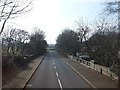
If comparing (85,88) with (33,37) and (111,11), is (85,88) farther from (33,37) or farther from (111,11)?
(33,37)

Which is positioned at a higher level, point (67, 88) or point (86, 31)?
point (86, 31)

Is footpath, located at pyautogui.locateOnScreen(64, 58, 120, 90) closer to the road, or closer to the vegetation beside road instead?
the road

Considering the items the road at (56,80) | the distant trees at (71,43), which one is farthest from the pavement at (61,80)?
the distant trees at (71,43)

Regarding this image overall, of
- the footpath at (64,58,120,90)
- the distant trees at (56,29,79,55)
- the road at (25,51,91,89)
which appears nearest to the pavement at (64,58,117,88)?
the footpath at (64,58,120,90)

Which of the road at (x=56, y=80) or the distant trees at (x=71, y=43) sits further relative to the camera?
the distant trees at (x=71, y=43)

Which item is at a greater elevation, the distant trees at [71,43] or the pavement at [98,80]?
the distant trees at [71,43]

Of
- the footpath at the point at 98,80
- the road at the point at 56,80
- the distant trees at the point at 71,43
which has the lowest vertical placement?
the road at the point at 56,80

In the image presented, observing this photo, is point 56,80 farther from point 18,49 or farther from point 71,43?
point 71,43

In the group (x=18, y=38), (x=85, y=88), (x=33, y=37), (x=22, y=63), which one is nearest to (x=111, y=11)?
(x=85, y=88)

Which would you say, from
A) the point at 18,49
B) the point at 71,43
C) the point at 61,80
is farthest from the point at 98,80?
the point at 71,43

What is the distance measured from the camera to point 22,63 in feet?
140

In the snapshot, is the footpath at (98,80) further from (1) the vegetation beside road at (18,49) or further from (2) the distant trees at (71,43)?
(2) the distant trees at (71,43)

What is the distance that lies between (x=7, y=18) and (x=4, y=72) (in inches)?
421

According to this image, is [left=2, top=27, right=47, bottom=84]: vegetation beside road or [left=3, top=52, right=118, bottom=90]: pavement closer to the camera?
[left=3, top=52, right=118, bottom=90]: pavement
